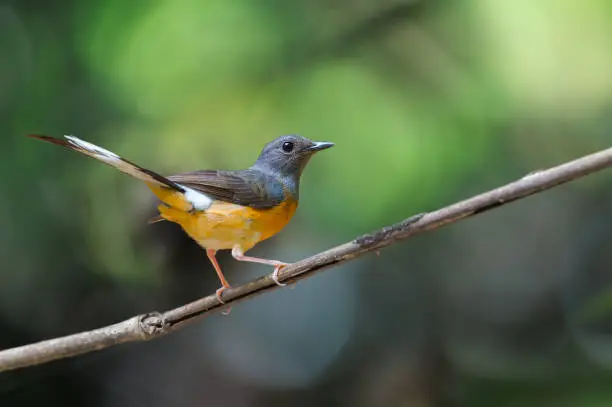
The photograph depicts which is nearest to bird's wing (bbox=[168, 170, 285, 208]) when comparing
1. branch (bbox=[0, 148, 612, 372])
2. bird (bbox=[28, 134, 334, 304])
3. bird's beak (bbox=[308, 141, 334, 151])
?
bird (bbox=[28, 134, 334, 304])

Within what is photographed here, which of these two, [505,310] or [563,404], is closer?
[563,404]

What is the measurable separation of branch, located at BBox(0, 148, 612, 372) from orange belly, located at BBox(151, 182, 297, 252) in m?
0.21

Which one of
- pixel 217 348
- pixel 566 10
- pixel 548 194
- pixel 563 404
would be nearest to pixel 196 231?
pixel 217 348

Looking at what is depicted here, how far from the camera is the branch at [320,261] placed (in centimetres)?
92

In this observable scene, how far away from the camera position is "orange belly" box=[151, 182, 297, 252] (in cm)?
132

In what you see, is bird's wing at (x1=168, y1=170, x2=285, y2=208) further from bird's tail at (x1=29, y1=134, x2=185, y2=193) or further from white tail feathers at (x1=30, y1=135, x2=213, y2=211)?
bird's tail at (x1=29, y1=134, x2=185, y2=193)

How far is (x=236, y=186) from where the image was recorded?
4.42 feet

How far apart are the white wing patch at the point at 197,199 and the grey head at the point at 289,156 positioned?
20cm

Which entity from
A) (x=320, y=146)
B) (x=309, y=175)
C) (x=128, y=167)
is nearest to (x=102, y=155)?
(x=128, y=167)

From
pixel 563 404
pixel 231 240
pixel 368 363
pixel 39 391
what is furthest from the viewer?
pixel 368 363

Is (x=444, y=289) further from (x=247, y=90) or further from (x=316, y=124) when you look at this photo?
(x=247, y=90)

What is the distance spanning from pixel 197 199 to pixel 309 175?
0.81 m

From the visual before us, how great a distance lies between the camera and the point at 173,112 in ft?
6.76

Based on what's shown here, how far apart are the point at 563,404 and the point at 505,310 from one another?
497 millimetres
